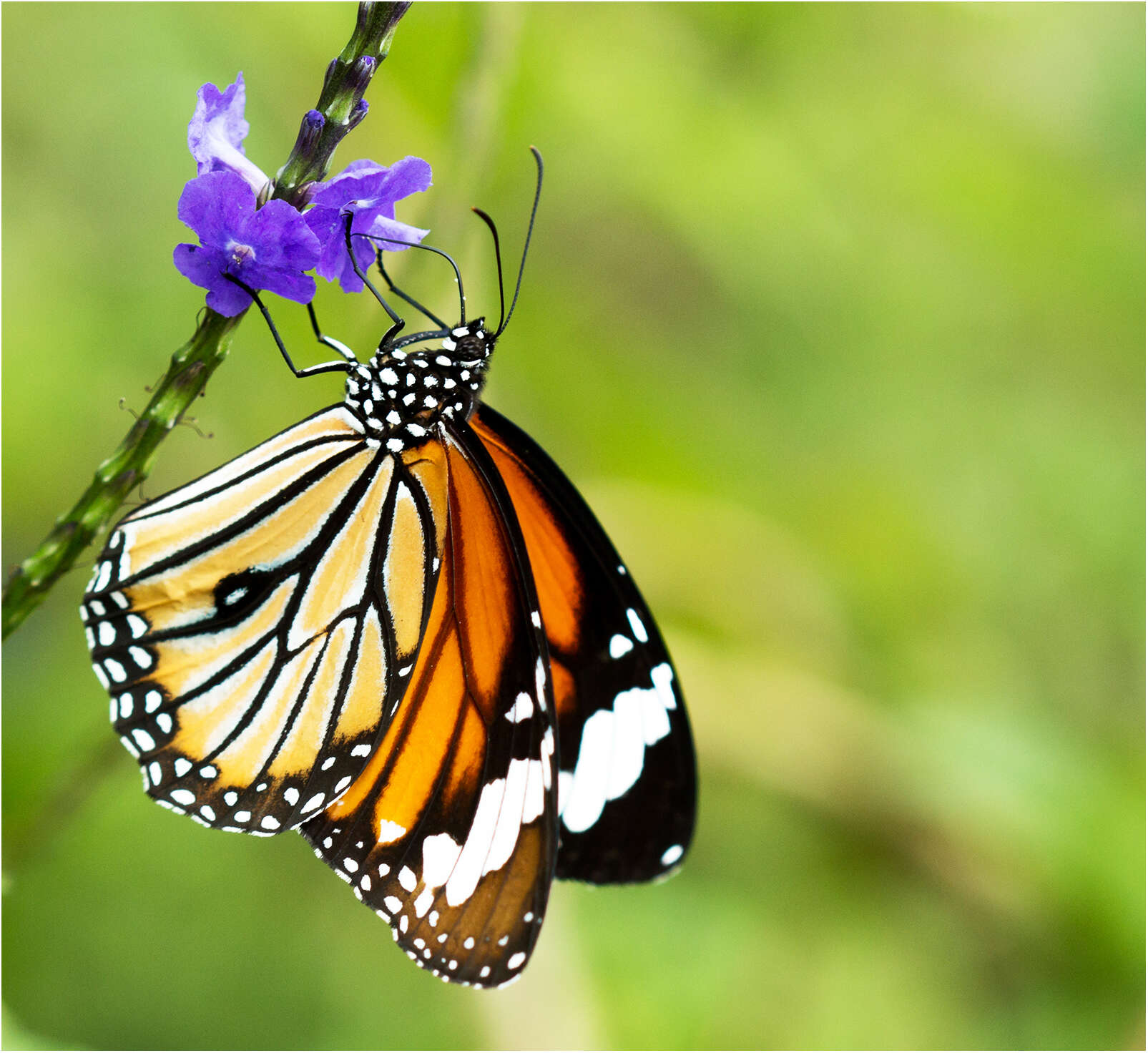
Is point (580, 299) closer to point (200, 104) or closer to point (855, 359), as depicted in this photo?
point (855, 359)

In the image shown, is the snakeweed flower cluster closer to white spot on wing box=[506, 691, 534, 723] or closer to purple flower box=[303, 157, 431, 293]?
purple flower box=[303, 157, 431, 293]

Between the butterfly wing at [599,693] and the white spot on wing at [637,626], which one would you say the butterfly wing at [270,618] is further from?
the white spot on wing at [637,626]

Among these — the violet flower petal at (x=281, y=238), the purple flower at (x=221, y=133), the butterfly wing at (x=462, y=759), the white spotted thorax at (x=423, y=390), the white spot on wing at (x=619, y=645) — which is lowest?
the butterfly wing at (x=462, y=759)

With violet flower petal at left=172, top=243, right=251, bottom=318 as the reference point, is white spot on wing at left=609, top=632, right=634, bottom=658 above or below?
above

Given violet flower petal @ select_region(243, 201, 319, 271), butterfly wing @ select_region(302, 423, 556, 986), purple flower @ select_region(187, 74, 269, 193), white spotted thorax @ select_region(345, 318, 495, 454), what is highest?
white spotted thorax @ select_region(345, 318, 495, 454)

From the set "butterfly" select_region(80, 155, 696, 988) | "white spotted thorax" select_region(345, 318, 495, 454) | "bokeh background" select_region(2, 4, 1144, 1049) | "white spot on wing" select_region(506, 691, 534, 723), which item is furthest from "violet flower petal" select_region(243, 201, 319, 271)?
"bokeh background" select_region(2, 4, 1144, 1049)

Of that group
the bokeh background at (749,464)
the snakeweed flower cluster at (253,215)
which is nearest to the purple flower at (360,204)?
the snakeweed flower cluster at (253,215)
